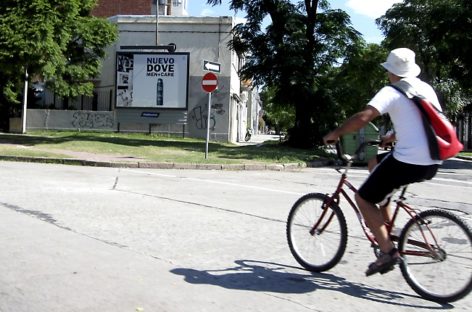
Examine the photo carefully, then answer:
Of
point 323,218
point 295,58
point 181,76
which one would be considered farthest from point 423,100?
point 181,76

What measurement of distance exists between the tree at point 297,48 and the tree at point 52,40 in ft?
24.1

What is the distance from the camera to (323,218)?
17.6 feet

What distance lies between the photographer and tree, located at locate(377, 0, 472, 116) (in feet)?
81.2

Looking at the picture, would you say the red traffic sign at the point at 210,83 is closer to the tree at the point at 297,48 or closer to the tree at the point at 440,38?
the tree at the point at 297,48

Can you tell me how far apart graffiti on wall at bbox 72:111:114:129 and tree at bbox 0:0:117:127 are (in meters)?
3.87

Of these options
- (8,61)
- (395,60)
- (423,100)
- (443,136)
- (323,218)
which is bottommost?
(323,218)

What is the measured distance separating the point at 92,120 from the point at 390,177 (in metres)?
30.6

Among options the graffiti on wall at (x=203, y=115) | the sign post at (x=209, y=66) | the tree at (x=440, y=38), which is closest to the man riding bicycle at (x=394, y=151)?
the sign post at (x=209, y=66)

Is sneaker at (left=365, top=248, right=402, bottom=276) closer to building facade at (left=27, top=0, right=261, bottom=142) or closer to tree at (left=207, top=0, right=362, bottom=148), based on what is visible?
tree at (left=207, top=0, right=362, bottom=148)

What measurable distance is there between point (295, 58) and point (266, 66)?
1.71m

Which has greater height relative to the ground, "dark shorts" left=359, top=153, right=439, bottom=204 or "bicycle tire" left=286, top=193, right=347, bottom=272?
"dark shorts" left=359, top=153, right=439, bottom=204

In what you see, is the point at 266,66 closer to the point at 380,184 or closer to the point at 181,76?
the point at 181,76

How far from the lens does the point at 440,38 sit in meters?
25.8

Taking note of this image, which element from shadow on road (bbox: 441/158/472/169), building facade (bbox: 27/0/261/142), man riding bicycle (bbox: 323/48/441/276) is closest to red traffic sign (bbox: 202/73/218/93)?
shadow on road (bbox: 441/158/472/169)
